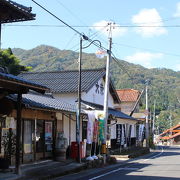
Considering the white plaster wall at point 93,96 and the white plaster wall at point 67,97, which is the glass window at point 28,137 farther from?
the white plaster wall at point 93,96

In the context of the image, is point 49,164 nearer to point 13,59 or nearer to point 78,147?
point 78,147

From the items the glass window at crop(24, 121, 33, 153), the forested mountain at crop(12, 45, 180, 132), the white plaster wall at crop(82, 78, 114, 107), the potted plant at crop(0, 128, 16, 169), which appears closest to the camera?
the potted plant at crop(0, 128, 16, 169)

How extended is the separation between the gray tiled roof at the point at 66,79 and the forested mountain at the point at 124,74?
210ft

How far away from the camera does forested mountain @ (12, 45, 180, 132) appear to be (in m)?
111

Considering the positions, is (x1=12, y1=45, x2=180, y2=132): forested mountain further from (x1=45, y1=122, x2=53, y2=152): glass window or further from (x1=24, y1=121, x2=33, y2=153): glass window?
(x1=24, y1=121, x2=33, y2=153): glass window

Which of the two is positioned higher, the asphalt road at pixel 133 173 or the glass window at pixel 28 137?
the glass window at pixel 28 137

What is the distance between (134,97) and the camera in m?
55.6

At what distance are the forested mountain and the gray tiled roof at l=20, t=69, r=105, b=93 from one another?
64.1 meters

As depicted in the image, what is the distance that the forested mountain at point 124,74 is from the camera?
365ft

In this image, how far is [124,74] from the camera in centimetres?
12506

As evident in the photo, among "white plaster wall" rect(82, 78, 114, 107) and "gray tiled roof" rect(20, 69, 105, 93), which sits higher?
"gray tiled roof" rect(20, 69, 105, 93)

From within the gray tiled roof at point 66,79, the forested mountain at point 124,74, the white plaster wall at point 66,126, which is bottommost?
Result: the white plaster wall at point 66,126

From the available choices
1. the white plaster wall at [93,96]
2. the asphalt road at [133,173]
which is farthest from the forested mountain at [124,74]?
the asphalt road at [133,173]

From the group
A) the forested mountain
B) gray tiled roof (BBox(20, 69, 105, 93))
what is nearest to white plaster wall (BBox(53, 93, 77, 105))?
gray tiled roof (BBox(20, 69, 105, 93))
